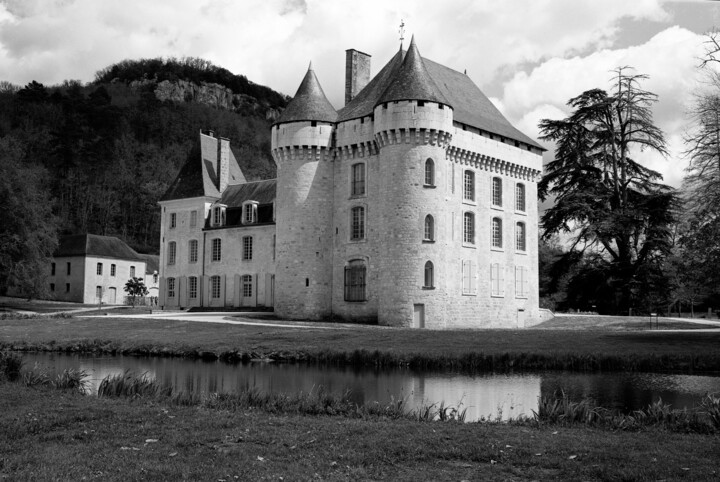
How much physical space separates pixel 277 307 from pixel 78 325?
30.6 ft

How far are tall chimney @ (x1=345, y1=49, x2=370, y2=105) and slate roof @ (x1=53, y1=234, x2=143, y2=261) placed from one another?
91.1 feet

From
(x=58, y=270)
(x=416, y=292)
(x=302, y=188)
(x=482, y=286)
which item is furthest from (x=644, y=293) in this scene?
(x=58, y=270)

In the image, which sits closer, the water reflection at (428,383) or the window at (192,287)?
the water reflection at (428,383)

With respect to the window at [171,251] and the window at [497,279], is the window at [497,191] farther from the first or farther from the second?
the window at [171,251]

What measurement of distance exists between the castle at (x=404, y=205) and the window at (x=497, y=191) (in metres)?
0.05

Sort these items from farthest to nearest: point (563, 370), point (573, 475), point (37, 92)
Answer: point (37, 92), point (563, 370), point (573, 475)

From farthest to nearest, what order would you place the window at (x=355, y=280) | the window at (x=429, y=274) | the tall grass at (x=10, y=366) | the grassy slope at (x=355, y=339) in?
1. the window at (x=355, y=280)
2. the window at (x=429, y=274)
3. the grassy slope at (x=355, y=339)
4. the tall grass at (x=10, y=366)

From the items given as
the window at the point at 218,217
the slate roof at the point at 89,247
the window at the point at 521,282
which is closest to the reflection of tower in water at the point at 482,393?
the window at the point at 521,282

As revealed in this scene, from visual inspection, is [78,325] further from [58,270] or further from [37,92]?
[37,92]

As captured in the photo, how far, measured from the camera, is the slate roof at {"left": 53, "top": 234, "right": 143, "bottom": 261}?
56062mm

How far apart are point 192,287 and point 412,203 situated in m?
18.0

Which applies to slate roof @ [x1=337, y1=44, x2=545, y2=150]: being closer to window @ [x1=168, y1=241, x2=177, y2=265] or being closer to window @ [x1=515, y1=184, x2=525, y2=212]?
window @ [x1=515, y1=184, x2=525, y2=212]

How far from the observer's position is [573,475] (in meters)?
6.62

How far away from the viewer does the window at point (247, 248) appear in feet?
137
